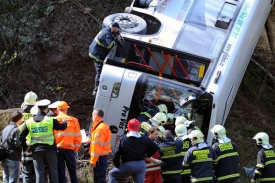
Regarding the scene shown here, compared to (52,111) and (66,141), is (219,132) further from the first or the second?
(52,111)

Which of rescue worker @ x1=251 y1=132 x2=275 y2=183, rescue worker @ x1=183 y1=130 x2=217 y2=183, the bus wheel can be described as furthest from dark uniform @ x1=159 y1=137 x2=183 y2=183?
A: the bus wheel

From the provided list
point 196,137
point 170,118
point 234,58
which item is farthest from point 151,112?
point 234,58

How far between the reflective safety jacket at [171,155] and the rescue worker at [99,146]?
2.43 ft

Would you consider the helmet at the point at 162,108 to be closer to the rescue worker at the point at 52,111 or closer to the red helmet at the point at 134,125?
the red helmet at the point at 134,125

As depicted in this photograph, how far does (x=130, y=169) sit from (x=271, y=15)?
773 cm

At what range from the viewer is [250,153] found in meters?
11.6

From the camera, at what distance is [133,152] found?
746cm

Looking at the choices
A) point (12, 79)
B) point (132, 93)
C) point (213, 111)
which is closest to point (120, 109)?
point (132, 93)

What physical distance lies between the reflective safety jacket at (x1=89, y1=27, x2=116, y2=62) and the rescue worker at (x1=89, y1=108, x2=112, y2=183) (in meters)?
1.64

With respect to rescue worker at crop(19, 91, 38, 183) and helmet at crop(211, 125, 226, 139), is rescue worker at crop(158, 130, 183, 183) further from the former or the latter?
rescue worker at crop(19, 91, 38, 183)

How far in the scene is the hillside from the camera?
38.8 feet

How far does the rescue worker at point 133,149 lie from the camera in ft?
24.4

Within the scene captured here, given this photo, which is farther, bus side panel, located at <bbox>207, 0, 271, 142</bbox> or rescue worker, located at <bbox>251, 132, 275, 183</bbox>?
Result: bus side panel, located at <bbox>207, 0, 271, 142</bbox>

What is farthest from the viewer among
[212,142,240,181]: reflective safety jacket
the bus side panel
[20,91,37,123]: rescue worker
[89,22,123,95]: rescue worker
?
[89,22,123,95]: rescue worker
